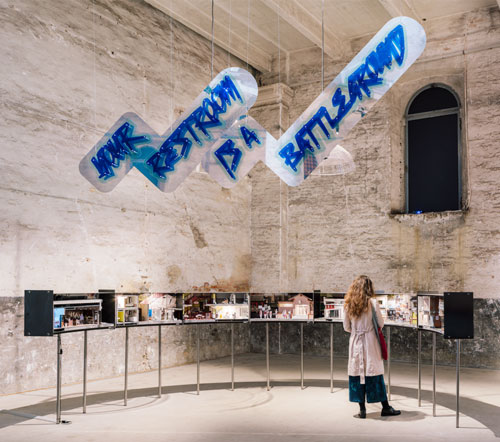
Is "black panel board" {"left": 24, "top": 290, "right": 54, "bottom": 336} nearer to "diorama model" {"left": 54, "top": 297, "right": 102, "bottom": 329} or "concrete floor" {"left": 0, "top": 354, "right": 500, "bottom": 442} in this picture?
"diorama model" {"left": 54, "top": 297, "right": 102, "bottom": 329}

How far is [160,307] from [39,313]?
7.00 ft

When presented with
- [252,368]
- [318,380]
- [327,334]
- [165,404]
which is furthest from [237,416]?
[327,334]

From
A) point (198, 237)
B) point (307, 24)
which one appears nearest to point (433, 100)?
point (307, 24)

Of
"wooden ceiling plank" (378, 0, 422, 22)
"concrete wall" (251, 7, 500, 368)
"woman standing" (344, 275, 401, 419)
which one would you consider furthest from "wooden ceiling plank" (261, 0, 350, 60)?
"woman standing" (344, 275, 401, 419)

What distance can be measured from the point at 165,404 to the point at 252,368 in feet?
12.0

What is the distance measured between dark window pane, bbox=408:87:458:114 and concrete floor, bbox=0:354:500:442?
583 cm

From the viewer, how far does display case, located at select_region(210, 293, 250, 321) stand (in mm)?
9023

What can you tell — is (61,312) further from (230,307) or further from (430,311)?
(430,311)

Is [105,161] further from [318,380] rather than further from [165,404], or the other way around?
[318,380]

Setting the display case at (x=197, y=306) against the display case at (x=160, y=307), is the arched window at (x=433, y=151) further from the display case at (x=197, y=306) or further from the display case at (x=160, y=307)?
the display case at (x=160, y=307)

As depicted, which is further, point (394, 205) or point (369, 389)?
point (394, 205)

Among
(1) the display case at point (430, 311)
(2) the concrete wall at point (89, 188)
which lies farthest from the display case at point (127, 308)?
(1) the display case at point (430, 311)

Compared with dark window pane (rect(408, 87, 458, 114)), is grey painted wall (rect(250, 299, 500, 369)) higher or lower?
lower

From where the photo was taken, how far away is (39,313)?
22.2 ft
